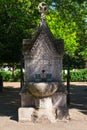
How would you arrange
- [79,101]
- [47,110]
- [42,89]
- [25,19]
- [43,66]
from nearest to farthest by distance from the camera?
[42,89], [47,110], [43,66], [79,101], [25,19]

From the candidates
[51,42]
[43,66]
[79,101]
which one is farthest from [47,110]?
[79,101]

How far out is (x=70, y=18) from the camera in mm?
19406

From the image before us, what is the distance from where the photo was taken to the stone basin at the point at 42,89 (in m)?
13.0

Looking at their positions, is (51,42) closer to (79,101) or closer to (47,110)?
(47,110)

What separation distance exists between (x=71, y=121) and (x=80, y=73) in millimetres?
32481

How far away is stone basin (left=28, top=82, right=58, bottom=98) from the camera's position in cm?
1300

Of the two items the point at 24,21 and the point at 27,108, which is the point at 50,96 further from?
the point at 24,21

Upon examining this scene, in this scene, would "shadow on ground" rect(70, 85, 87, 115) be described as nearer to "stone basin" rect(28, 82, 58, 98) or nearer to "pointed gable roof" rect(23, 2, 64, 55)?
"stone basin" rect(28, 82, 58, 98)

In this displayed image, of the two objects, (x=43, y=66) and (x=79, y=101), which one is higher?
(x=43, y=66)

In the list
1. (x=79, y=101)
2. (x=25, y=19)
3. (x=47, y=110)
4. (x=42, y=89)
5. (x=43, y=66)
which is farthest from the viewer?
(x=25, y=19)

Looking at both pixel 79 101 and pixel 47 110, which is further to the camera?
pixel 79 101

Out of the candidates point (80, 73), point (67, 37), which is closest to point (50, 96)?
point (80, 73)

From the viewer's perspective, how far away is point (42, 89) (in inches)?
512

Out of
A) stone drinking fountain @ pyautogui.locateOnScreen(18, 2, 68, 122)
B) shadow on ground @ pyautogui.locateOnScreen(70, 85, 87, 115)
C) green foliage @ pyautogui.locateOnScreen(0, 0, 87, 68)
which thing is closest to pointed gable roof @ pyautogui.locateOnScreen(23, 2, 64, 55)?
stone drinking fountain @ pyautogui.locateOnScreen(18, 2, 68, 122)
